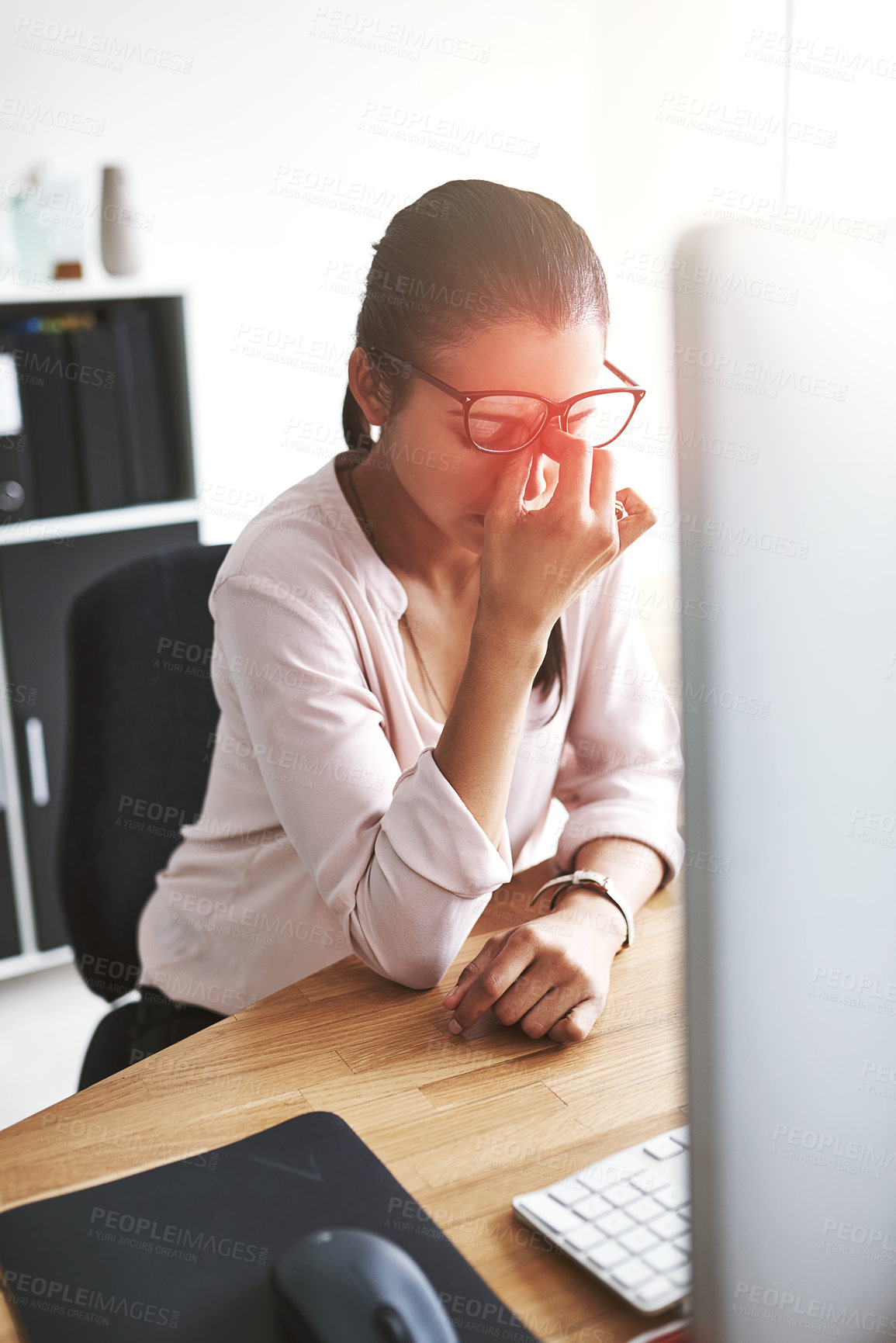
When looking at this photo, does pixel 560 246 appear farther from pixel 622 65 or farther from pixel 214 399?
pixel 622 65

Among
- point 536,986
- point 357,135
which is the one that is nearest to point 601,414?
point 536,986

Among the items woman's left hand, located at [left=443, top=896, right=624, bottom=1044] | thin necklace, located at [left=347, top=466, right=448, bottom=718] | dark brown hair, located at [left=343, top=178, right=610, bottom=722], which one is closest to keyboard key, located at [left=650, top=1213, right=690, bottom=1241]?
woman's left hand, located at [left=443, top=896, right=624, bottom=1044]

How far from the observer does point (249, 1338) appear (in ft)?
1.86

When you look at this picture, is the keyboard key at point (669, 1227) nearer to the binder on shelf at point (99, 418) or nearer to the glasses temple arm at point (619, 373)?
the glasses temple arm at point (619, 373)

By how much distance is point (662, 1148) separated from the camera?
0.71m

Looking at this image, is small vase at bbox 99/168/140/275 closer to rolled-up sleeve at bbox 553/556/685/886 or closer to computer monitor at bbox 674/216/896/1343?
rolled-up sleeve at bbox 553/556/685/886

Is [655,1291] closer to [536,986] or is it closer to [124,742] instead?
[536,986]

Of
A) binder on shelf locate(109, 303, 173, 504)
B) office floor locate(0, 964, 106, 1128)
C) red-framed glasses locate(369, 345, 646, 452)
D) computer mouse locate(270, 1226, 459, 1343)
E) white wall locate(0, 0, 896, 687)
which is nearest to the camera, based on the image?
computer mouse locate(270, 1226, 459, 1343)

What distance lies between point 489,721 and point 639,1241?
1.35 ft

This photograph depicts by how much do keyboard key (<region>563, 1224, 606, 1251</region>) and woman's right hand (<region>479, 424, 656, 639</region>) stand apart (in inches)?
18.3

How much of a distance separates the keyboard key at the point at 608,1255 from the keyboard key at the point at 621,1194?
0.10ft

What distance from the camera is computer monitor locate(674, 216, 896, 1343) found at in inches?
14.7

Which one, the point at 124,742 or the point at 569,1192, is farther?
the point at 124,742

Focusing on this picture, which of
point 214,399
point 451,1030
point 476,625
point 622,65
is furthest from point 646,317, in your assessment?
point 451,1030
